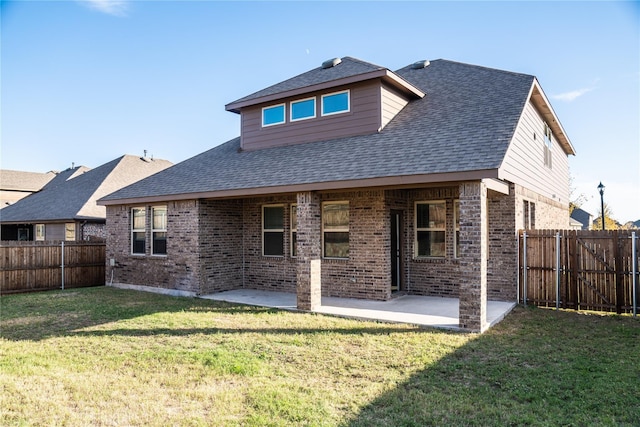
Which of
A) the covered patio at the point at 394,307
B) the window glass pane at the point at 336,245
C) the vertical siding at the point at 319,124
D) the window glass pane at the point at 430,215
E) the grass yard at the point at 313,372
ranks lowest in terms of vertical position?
the grass yard at the point at 313,372

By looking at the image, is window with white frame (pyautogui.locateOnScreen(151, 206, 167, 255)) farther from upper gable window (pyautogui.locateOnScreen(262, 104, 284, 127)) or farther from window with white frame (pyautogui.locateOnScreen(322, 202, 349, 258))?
window with white frame (pyautogui.locateOnScreen(322, 202, 349, 258))

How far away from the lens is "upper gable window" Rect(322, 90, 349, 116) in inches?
456

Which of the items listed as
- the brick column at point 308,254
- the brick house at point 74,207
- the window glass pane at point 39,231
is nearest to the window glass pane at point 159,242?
the brick column at point 308,254

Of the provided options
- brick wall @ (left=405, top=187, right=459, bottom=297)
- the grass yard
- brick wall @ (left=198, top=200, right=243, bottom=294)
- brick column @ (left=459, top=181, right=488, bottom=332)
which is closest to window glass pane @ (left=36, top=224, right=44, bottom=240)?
brick wall @ (left=198, top=200, right=243, bottom=294)

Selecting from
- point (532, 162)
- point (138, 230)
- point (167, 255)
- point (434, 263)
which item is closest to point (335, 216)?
point (434, 263)

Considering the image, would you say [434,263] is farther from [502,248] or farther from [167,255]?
[167,255]

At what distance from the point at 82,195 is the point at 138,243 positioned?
8850 millimetres

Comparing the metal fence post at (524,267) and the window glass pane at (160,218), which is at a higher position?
the window glass pane at (160,218)

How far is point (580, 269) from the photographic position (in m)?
9.26

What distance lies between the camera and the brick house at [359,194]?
8.61 metres

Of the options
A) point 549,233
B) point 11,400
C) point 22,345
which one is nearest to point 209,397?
point 11,400

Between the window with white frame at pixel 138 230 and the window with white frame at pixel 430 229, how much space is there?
8.15 meters

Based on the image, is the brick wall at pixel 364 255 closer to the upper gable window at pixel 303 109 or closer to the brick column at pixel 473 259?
the upper gable window at pixel 303 109

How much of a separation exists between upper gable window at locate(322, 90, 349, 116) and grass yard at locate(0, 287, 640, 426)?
578 cm
